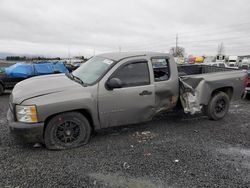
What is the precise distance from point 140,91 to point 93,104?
1028mm

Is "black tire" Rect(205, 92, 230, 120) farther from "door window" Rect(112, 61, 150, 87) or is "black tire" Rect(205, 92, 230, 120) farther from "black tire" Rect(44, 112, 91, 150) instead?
"black tire" Rect(44, 112, 91, 150)

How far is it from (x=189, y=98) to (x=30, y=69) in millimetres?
8176

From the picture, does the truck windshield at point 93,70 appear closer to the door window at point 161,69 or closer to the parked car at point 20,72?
the door window at point 161,69

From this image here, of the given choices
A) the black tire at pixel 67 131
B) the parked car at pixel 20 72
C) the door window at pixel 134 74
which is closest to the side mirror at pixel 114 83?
the door window at pixel 134 74

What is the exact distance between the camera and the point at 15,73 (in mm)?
9312

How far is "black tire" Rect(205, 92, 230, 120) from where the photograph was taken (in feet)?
17.2

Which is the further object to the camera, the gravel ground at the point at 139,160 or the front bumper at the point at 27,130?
the front bumper at the point at 27,130

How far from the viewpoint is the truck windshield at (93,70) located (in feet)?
13.3

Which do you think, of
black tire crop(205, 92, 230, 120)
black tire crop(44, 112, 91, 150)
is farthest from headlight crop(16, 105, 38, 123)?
black tire crop(205, 92, 230, 120)

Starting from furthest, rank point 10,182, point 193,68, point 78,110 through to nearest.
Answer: point 193,68
point 78,110
point 10,182

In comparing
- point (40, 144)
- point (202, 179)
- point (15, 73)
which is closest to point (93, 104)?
point (40, 144)

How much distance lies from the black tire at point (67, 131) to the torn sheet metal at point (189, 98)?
239cm

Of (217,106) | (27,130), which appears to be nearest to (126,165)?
(27,130)

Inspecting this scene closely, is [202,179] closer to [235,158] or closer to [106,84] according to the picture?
[235,158]
